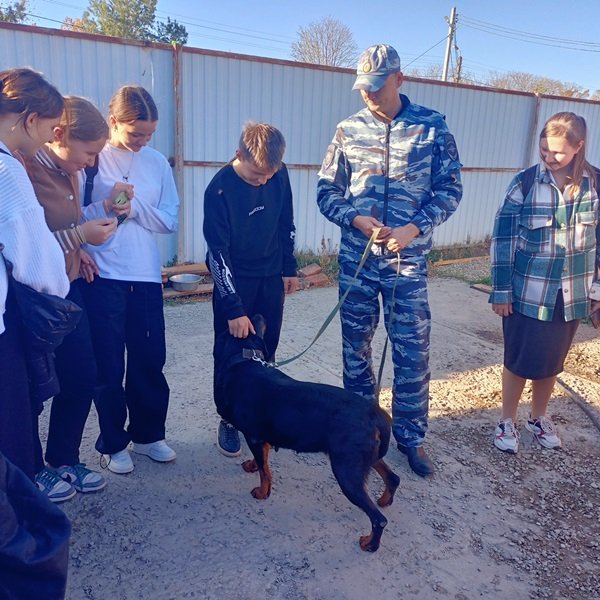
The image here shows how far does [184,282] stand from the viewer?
608 cm

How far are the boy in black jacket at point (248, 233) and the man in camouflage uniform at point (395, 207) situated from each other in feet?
1.15

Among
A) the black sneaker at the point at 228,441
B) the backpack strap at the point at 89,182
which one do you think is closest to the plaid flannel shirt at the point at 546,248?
the black sneaker at the point at 228,441

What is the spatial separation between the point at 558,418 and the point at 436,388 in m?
0.86

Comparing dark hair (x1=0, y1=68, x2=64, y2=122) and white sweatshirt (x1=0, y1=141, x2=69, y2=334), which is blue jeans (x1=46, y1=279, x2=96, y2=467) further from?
dark hair (x1=0, y1=68, x2=64, y2=122)

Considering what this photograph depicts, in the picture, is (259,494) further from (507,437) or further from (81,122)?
(81,122)

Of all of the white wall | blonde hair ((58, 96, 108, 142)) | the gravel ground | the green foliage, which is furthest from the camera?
the gravel ground

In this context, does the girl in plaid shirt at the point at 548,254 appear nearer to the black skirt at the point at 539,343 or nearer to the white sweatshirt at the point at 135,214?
the black skirt at the point at 539,343

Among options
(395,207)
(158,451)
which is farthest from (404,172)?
(158,451)

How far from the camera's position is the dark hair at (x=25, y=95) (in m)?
1.73

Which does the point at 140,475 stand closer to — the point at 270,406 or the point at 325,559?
the point at 270,406

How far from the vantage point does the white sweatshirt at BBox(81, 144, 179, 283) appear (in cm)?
258

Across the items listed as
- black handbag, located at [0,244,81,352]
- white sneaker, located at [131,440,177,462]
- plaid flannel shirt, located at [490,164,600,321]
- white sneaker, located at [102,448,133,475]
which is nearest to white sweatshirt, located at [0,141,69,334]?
black handbag, located at [0,244,81,352]

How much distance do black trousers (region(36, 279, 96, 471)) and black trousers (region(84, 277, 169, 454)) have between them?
0.11 meters

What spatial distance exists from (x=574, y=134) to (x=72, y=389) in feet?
9.42
